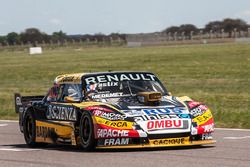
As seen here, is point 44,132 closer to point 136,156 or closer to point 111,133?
point 111,133

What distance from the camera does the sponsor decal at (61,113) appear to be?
12.6m

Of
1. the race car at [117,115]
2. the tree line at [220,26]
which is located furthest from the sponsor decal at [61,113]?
the tree line at [220,26]

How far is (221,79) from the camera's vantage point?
3484cm

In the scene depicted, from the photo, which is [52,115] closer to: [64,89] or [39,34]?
[64,89]

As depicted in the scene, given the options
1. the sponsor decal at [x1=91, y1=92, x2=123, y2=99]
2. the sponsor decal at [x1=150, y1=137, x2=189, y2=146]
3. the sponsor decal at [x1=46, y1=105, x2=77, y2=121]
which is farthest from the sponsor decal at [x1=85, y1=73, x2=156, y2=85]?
the sponsor decal at [x1=150, y1=137, x2=189, y2=146]

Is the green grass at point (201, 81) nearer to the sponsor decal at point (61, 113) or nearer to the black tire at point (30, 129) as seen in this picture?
the black tire at point (30, 129)

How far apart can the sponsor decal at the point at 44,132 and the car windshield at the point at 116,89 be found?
0.91m

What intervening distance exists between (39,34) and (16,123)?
150 m

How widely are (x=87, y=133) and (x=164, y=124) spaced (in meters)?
1.12

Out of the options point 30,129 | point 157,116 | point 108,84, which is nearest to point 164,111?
point 157,116

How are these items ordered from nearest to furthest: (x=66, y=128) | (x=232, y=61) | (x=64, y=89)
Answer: (x=66, y=128), (x=64, y=89), (x=232, y=61)

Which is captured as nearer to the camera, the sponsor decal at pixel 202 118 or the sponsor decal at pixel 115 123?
the sponsor decal at pixel 115 123

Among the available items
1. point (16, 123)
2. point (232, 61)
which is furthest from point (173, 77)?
point (16, 123)

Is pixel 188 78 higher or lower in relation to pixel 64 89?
lower
